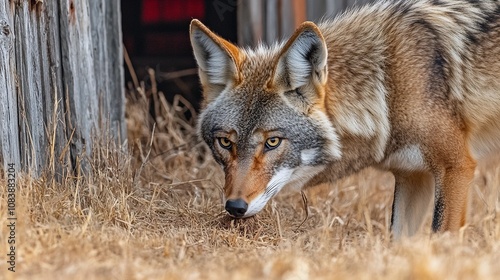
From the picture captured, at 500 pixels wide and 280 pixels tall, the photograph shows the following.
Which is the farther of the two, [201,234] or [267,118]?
[201,234]

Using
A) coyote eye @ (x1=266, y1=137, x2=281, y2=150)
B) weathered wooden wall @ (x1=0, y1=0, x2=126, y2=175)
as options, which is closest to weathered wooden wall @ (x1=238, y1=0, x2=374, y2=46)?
weathered wooden wall @ (x1=0, y1=0, x2=126, y2=175)

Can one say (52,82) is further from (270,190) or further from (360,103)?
(360,103)

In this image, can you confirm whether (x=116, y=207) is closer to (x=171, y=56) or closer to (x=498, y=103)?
(x=498, y=103)

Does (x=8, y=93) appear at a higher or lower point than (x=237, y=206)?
higher

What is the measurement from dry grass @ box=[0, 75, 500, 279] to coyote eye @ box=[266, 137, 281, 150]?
567 mm

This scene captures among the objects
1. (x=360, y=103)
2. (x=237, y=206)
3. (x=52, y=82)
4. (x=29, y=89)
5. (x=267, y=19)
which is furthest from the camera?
(x=267, y=19)

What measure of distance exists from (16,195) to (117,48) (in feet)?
8.64

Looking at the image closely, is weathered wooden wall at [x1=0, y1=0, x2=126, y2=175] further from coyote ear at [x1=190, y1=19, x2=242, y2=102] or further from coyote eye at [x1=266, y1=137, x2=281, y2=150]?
coyote eye at [x1=266, y1=137, x2=281, y2=150]

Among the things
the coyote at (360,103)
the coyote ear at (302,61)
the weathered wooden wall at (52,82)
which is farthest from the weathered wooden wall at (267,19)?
the coyote ear at (302,61)

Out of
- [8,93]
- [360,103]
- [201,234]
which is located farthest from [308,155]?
[8,93]

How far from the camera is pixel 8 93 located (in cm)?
507

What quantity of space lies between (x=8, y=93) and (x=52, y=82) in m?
0.69

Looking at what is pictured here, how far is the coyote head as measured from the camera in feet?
15.7

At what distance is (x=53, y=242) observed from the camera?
4.11 metres
